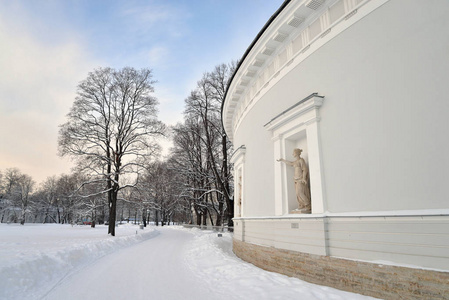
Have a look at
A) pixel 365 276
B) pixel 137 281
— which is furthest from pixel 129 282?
pixel 365 276

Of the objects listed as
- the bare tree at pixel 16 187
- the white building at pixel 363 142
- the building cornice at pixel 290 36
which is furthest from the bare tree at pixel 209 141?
the bare tree at pixel 16 187

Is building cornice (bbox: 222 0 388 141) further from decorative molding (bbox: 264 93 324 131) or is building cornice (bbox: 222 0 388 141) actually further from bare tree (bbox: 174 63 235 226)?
bare tree (bbox: 174 63 235 226)

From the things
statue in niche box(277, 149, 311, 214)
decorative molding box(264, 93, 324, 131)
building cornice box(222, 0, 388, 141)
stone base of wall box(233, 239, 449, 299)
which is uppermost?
building cornice box(222, 0, 388, 141)

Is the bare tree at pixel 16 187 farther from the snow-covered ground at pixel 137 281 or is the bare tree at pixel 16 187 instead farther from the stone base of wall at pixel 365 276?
the stone base of wall at pixel 365 276

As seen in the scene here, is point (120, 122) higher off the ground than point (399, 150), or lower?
higher

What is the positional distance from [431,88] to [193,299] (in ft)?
19.6

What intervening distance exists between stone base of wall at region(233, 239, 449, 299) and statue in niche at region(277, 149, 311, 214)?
1.20 m

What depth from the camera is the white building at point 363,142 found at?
427 centimetres

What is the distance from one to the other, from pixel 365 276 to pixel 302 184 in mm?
2683

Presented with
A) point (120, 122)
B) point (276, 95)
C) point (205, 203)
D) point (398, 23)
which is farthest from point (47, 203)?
point (398, 23)

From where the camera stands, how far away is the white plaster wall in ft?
14.1

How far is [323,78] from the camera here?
6.64 meters

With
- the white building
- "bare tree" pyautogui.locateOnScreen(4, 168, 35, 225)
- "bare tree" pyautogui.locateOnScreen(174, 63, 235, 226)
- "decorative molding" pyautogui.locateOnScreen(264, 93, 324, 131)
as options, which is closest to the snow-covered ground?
the white building

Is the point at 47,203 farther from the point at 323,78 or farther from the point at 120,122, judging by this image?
the point at 323,78
